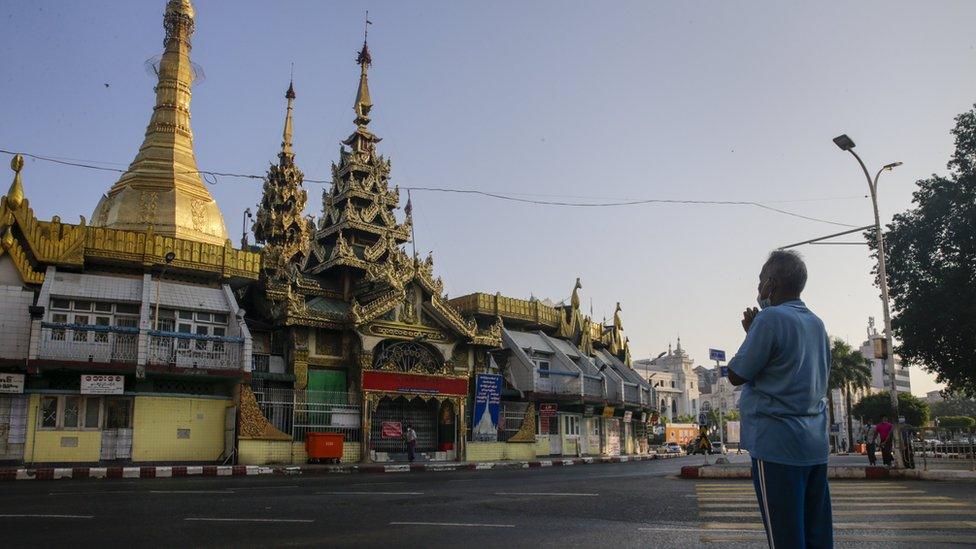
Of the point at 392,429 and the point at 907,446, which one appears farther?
the point at 392,429

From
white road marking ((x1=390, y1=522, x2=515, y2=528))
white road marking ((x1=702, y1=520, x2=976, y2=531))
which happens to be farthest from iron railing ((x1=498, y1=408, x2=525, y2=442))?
white road marking ((x1=702, y1=520, x2=976, y2=531))

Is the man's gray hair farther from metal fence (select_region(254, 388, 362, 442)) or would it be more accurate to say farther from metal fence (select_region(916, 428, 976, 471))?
metal fence (select_region(254, 388, 362, 442))

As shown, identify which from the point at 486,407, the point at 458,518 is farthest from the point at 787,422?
the point at 486,407

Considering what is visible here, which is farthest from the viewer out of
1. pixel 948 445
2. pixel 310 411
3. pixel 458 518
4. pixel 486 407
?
pixel 486 407

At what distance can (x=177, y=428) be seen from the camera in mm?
26266

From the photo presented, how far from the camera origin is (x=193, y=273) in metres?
29.2

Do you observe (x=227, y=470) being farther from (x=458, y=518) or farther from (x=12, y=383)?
(x=458, y=518)

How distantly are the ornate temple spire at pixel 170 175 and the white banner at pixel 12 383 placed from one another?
9.51 m

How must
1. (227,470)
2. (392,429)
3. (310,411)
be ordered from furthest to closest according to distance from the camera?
(392,429), (310,411), (227,470)

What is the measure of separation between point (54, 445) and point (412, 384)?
506 inches

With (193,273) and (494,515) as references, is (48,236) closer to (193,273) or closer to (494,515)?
(193,273)

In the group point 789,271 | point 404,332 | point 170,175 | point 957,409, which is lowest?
point 957,409

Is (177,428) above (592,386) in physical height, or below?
below

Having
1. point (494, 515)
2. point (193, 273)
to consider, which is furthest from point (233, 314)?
point (494, 515)
